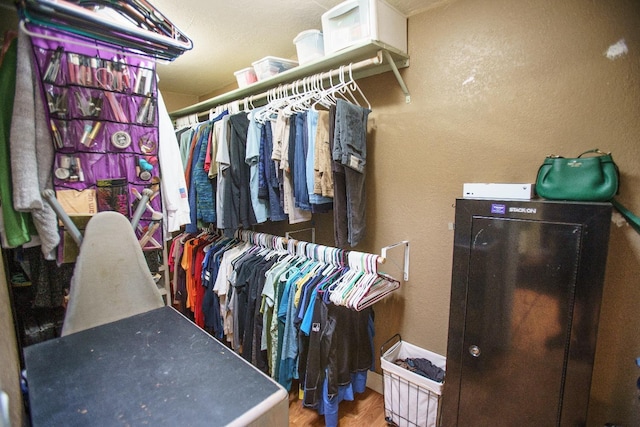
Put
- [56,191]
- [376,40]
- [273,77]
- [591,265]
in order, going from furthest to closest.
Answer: [273,77] → [376,40] → [56,191] → [591,265]

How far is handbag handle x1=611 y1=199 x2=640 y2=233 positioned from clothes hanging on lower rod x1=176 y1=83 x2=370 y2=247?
3.91 ft

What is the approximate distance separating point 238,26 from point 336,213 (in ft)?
4.71

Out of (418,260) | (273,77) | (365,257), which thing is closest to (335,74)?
(273,77)

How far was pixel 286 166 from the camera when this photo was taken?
1894mm

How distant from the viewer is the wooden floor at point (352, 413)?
191 centimetres

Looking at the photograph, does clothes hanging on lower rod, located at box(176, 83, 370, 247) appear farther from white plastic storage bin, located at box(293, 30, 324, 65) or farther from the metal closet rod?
white plastic storage bin, located at box(293, 30, 324, 65)

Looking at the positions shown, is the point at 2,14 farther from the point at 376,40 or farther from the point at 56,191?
the point at 376,40

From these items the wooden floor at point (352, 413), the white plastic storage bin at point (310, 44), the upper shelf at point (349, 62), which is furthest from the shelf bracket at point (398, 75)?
the wooden floor at point (352, 413)

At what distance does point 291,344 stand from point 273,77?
1802mm

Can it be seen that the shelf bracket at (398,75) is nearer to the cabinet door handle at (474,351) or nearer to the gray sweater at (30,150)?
the cabinet door handle at (474,351)

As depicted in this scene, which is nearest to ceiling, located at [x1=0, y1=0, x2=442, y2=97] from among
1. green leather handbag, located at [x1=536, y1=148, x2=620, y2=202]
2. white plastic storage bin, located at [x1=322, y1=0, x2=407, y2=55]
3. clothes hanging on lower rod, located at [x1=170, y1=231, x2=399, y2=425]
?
white plastic storage bin, located at [x1=322, y1=0, x2=407, y2=55]

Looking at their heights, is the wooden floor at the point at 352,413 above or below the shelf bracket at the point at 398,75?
below

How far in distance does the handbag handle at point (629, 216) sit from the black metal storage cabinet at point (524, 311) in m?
0.33

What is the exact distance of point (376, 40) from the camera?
1.61 m
